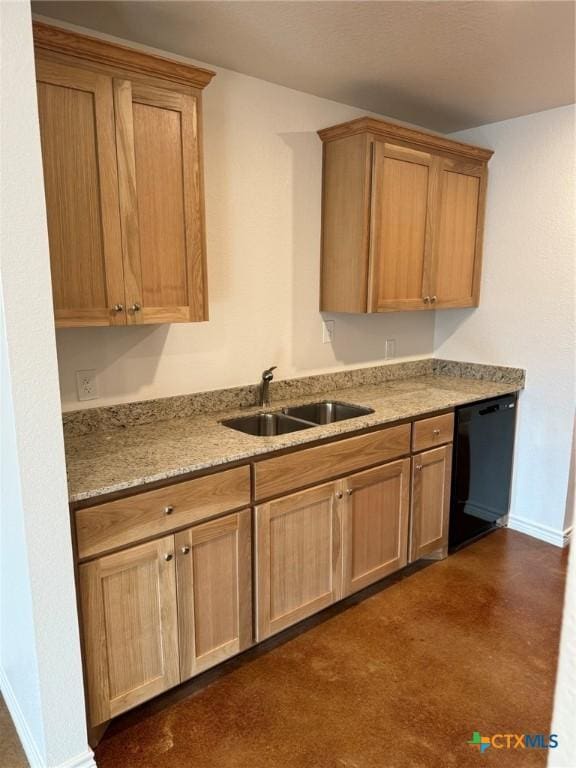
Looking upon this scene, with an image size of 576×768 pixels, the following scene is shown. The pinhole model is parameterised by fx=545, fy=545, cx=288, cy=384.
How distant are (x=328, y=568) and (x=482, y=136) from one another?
8.74 ft

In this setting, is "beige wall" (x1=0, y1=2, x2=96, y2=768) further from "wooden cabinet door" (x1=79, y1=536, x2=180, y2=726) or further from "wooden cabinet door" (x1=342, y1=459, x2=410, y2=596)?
"wooden cabinet door" (x1=342, y1=459, x2=410, y2=596)

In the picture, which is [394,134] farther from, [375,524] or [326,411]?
[375,524]

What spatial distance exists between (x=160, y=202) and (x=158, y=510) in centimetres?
109

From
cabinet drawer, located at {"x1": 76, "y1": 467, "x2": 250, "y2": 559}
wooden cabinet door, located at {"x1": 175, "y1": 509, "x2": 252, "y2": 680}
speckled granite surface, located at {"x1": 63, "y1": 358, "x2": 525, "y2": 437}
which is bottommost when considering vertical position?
wooden cabinet door, located at {"x1": 175, "y1": 509, "x2": 252, "y2": 680}

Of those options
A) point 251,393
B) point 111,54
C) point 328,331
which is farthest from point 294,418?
point 111,54

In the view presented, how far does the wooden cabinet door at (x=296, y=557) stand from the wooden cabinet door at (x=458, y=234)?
1488 mm

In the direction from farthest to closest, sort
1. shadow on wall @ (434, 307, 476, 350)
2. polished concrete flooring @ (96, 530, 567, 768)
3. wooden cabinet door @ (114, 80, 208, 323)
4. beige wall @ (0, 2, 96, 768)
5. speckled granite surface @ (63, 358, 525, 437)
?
shadow on wall @ (434, 307, 476, 350)
speckled granite surface @ (63, 358, 525, 437)
wooden cabinet door @ (114, 80, 208, 323)
polished concrete flooring @ (96, 530, 567, 768)
beige wall @ (0, 2, 96, 768)

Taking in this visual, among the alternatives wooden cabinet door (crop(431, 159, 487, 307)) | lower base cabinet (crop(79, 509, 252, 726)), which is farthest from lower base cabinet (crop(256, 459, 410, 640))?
wooden cabinet door (crop(431, 159, 487, 307))

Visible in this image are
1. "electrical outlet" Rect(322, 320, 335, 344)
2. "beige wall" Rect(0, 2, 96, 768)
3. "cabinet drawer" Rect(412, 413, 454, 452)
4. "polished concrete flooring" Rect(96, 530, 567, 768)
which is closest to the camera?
"beige wall" Rect(0, 2, 96, 768)

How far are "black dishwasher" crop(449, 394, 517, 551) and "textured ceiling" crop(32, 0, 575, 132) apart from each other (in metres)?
1.59

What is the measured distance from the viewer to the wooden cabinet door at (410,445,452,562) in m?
2.72

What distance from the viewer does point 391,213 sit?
9.12 ft

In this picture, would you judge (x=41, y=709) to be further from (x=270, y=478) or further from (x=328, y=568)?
(x=328, y=568)

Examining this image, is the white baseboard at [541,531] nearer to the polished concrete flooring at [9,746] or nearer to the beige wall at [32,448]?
the beige wall at [32,448]
